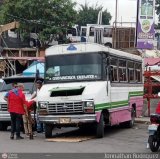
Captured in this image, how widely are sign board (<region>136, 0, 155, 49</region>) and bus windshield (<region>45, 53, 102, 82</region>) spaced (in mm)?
20083

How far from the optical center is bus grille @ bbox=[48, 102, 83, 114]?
1371 centimetres

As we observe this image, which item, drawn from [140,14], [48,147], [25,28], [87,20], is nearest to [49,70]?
[48,147]

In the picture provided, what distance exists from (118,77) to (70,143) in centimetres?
391

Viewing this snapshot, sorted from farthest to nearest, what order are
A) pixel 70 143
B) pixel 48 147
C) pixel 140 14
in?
pixel 140 14 → pixel 70 143 → pixel 48 147

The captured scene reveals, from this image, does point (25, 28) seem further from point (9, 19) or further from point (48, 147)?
point (48, 147)

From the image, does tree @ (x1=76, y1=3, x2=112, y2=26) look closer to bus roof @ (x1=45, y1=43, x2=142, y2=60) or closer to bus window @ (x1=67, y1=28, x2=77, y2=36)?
bus window @ (x1=67, y1=28, x2=77, y2=36)

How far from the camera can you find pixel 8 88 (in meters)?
17.5

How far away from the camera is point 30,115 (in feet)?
48.6

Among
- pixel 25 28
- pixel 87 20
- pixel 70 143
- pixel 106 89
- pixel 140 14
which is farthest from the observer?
pixel 87 20

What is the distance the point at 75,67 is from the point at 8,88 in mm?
3725

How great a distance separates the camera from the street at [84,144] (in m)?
11.6

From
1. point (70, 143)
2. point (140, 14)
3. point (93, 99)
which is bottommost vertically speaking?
point (70, 143)

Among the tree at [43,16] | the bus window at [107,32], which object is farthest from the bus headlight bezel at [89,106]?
the bus window at [107,32]

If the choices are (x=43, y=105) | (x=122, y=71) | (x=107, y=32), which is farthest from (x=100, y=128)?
(x=107, y=32)
